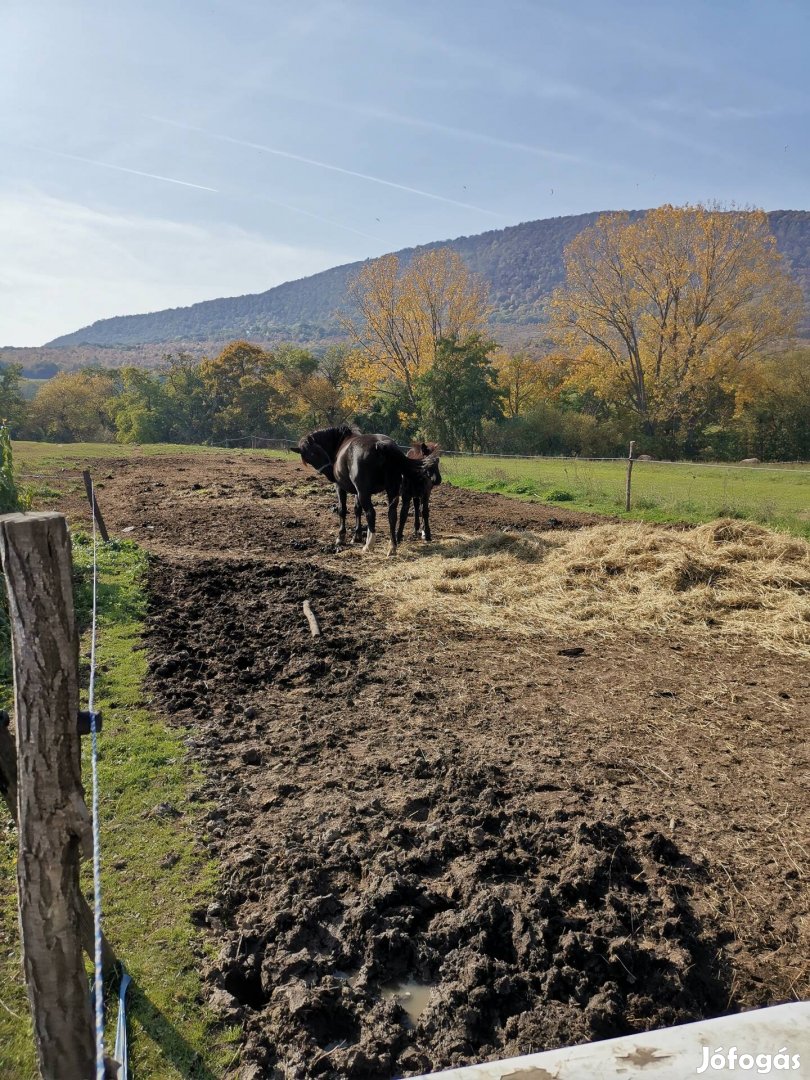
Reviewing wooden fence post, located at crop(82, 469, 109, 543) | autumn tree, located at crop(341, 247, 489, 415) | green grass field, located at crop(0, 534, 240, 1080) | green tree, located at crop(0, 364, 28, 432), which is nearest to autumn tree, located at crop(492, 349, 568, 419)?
autumn tree, located at crop(341, 247, 489, 415)

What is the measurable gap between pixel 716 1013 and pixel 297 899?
1.80 metres

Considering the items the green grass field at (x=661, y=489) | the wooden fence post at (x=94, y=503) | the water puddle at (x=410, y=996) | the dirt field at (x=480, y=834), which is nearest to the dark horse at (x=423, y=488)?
the dirt field at (x=480, y=834)

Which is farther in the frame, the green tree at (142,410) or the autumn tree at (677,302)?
the green tree at (142,410)

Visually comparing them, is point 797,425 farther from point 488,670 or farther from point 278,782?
point 278,782

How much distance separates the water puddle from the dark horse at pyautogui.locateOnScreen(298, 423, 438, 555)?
7.38 meters

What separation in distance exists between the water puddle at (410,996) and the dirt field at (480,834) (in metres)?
0.01

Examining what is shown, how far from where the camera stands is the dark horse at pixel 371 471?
32.6 feet

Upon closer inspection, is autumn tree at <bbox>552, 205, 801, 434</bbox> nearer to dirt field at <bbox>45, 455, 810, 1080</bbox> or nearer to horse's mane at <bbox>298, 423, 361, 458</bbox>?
horse's mane at <bbox>298, 423, 361, 458</bbox>

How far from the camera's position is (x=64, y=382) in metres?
58.0

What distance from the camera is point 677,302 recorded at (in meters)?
32.3

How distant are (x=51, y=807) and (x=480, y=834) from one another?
2207mm

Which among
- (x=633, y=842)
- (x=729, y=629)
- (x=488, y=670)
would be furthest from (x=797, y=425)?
(x=633, y=842)

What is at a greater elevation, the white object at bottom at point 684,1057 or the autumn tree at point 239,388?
the autumn tree at point 239,388

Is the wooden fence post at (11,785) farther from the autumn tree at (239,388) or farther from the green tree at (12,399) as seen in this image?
the green tree at (12,399)
